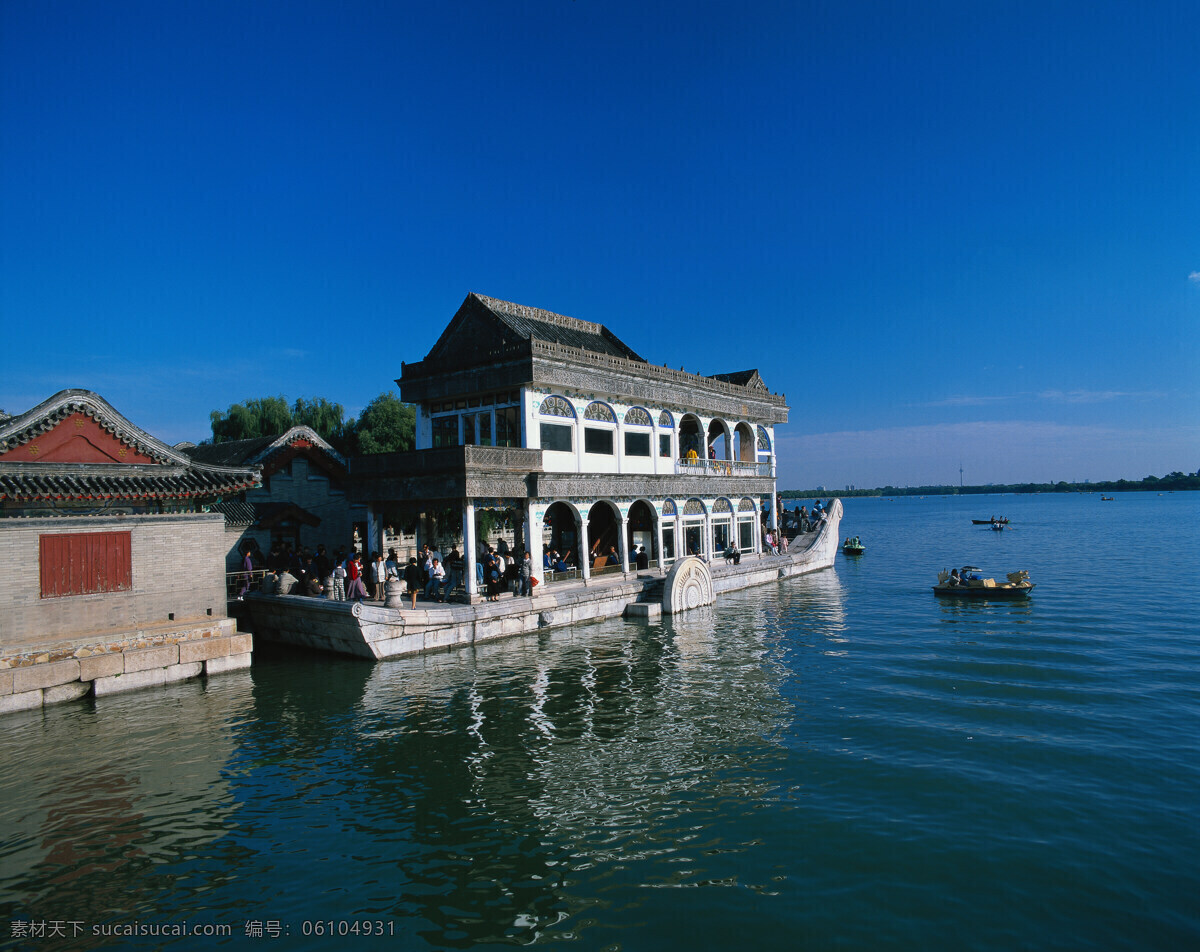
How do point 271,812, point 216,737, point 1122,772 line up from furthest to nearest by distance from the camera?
point 216,737 → point 1122,772 → point 271,812

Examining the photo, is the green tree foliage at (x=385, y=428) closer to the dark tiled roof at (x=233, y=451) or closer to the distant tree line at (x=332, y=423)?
the distant tree line at (x=332, y=423)

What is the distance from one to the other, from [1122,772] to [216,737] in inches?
623

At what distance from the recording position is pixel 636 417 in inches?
1142

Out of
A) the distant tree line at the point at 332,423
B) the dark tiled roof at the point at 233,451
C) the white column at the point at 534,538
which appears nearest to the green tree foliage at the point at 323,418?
the distant tree line at the point at 332,423

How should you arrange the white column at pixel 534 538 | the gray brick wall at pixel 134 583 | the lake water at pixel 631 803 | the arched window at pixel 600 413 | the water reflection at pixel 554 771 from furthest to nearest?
the arched window at pixel 600 413, the white column at pixel 534 538, the gray brick wall at pixel 134 583, the water reflection at pixel 554 771, the lake water at pixel 631 803

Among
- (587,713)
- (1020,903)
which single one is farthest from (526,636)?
(1020,903)

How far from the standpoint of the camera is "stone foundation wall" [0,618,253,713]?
15.2 meters

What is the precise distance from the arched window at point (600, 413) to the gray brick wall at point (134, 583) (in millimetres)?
12686

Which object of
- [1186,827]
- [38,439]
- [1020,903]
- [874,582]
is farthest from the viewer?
[874,582]

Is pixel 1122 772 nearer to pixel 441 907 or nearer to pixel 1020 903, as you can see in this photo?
pixel 1020 903

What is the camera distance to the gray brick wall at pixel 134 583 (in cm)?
Answer: 1587

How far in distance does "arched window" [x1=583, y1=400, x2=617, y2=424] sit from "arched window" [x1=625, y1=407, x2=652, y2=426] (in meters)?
0.90

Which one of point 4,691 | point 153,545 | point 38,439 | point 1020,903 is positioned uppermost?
point 38,439

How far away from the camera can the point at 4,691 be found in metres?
14.9
